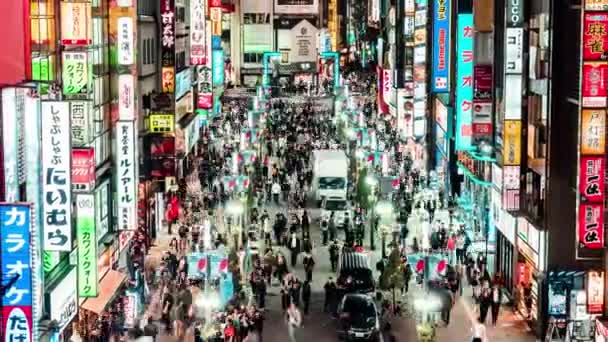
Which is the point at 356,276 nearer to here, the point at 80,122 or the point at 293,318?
the point at 293,318

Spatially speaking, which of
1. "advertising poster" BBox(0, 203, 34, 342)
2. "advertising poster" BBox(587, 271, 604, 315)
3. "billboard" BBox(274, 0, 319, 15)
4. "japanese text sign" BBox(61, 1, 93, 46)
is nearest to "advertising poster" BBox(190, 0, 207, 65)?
"japanese text sign" BBox(61, 1, 93, 46)

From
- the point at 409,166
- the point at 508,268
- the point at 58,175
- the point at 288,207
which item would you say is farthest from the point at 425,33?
the point at 58,175

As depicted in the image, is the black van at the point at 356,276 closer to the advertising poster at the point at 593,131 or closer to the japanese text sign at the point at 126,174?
the japanese text sign at the point at 126,174

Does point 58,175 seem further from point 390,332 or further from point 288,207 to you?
point 288,207

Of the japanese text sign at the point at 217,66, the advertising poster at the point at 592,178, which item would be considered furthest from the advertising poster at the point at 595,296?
the japanese text sign at the point at 217,66

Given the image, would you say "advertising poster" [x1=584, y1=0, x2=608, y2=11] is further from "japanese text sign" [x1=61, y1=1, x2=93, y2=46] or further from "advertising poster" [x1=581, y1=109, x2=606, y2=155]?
"japanese text sign" [x1=61, y1=1, x2=93, y2=46]
